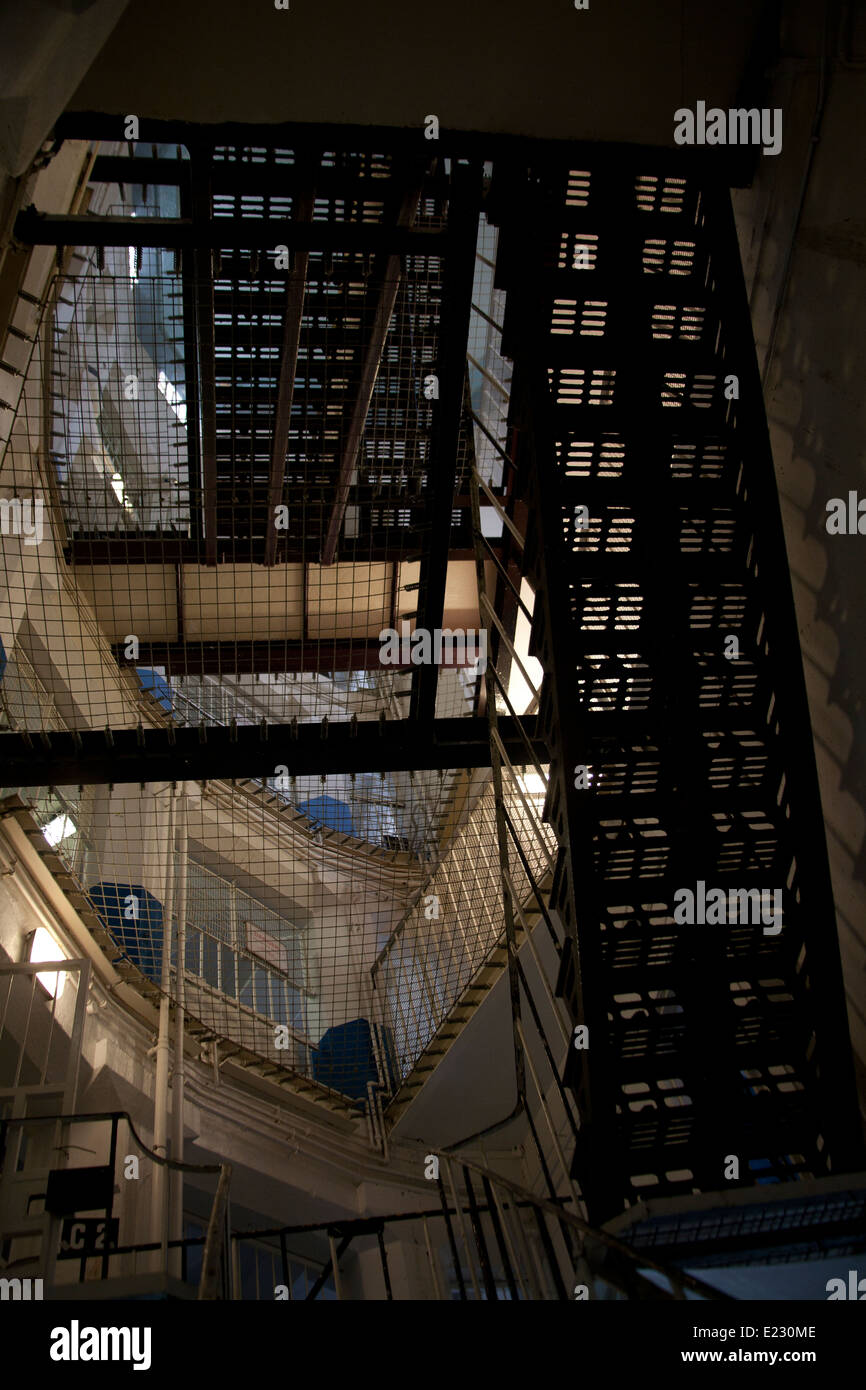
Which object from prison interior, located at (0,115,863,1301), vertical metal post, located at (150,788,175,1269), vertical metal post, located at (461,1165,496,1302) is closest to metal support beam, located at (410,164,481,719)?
prison interior, located at (0,115,863,1301)

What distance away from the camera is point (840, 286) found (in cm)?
410

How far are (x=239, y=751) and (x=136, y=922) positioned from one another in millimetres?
3409

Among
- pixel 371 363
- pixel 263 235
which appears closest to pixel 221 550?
pixel 371 363

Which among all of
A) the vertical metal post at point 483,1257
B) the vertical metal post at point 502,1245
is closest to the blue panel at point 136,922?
the vertical metal post at point 483,1257

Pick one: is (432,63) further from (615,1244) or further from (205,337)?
(615,1244)

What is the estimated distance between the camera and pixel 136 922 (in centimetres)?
852

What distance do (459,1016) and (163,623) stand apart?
4103mm

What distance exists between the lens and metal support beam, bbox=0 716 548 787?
5.69 metres

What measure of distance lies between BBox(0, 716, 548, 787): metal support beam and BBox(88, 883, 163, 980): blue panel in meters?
2.98

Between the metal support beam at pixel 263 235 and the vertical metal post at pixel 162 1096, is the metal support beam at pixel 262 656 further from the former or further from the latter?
the metal support beam at pixel 263 235

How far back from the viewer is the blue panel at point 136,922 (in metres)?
8.62

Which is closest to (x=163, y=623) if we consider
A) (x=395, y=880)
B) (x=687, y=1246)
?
(x=687, y=1246)

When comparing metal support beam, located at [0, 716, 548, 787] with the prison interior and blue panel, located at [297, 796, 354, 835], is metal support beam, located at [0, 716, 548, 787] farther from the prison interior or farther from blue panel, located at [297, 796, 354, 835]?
blue panel, located at [297, 796, 354, 835]
